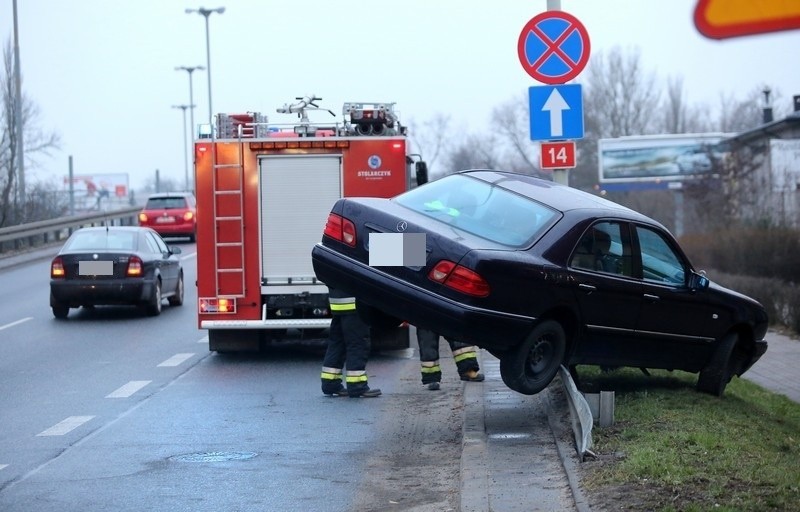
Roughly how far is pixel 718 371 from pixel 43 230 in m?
28.4

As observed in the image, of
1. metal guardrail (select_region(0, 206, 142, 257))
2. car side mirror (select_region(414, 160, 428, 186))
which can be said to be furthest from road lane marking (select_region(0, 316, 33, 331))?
metal guardrail (select_region(0, 206, 142, 257))

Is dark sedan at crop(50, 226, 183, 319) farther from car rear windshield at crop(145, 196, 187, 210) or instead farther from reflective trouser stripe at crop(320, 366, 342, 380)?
car rear windshield at crop(145, 196, 187, 210)

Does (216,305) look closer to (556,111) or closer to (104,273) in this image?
(556,111)

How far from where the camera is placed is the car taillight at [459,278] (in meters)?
8.38

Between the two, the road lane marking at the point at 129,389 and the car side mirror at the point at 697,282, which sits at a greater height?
the car side mirror at the point at 697,282

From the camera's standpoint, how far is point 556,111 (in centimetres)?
1209

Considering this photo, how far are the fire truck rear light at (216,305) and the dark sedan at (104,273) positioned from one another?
4.89 metres

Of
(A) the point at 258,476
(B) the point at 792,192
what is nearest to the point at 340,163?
(A) the point at 258,476

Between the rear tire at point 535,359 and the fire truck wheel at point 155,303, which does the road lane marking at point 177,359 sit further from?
the rear tire at point 535,359

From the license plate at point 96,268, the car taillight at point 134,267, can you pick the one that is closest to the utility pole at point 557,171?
the car taillight at point 134,267

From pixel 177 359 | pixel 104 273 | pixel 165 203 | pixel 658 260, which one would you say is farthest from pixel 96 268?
pixel 165 203

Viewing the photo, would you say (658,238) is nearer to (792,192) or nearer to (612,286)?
(612,286)

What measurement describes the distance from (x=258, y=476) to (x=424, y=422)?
97.4 inches

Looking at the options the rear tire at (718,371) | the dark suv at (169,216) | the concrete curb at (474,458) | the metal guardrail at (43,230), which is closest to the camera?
the concrete curb at (474,458)
